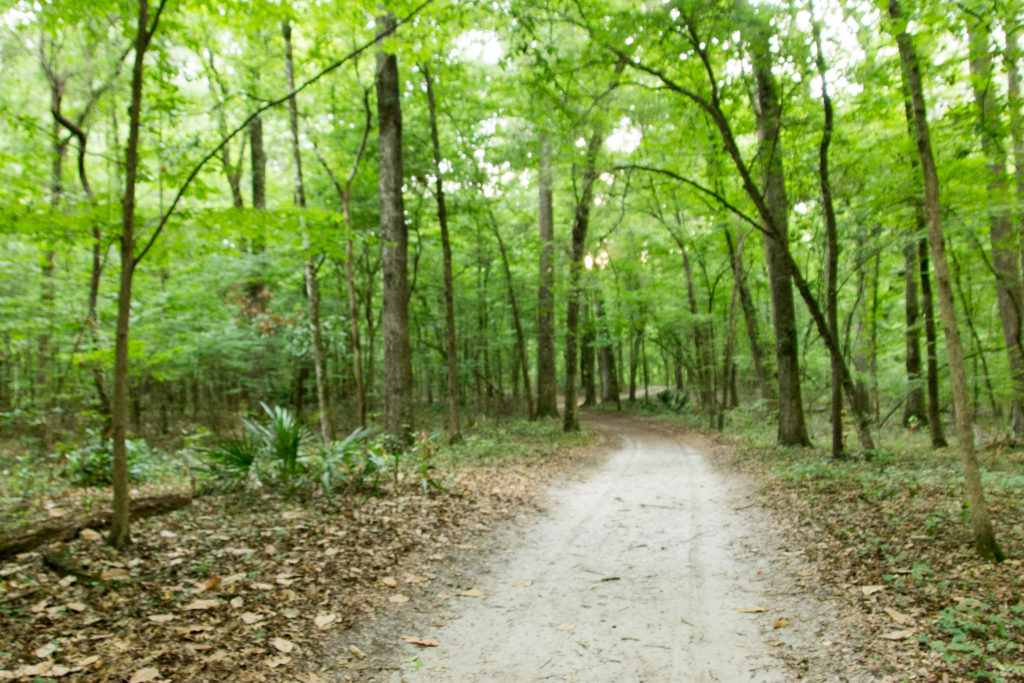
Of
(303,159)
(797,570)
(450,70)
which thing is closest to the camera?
(797,570)

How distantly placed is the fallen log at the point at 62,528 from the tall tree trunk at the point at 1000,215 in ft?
32.0

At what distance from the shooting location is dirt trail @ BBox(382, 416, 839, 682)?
Result: 11.8ft

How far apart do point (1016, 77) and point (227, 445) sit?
13.4m

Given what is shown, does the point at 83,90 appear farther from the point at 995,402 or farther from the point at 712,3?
the point at 995,402

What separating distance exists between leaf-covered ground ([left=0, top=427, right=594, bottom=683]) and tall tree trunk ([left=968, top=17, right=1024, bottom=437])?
304 inches

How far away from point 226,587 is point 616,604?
3086 mm

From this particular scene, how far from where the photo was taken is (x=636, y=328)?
23.5 metres

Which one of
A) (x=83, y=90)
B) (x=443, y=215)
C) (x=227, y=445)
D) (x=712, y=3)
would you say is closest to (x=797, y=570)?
(x=227, y=445)

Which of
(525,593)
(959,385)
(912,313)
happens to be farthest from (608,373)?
(525,593)

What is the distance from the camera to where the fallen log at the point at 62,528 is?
14.1 feet

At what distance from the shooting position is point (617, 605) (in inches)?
178

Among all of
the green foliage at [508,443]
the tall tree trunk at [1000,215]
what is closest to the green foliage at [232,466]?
the green foliage at [508,443]

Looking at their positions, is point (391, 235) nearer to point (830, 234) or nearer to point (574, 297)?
point (574, 297)

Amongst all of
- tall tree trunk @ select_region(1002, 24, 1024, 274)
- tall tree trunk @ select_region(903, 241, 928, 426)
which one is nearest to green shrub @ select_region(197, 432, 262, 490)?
tall tree trunk @ select_region(1002, 24, 1024, 274)
